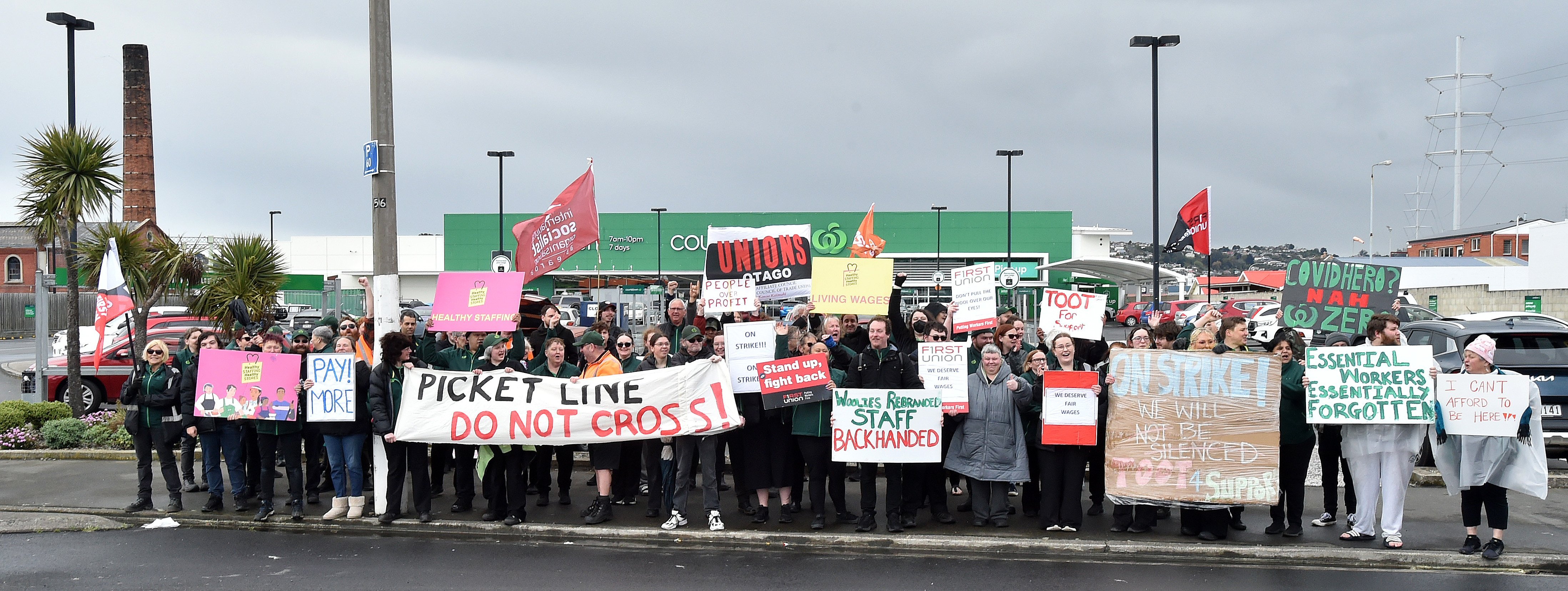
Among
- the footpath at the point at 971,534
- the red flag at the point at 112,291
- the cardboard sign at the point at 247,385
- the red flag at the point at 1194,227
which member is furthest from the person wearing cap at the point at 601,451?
the red flag at the point at 1194,227

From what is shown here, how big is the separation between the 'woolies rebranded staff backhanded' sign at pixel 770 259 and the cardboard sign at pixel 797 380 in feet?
14.2

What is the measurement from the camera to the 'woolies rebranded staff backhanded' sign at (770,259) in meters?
12.8

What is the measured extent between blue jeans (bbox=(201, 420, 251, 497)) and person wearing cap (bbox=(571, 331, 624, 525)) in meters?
2.99

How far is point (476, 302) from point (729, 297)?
3.65 meters

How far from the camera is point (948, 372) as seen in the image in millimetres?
8258

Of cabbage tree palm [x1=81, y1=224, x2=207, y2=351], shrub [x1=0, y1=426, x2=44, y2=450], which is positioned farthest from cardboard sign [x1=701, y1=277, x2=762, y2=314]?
shrub [x1=0, y1=426, x2=44, y2=450]

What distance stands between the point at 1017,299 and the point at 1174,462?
17414 mm

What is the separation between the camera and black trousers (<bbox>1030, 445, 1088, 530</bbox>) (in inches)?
322

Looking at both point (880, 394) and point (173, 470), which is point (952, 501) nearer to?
point (880, 394)

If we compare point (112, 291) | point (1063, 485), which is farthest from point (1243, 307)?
point (112, 291)

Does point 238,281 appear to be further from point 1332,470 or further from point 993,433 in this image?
point 1332,470

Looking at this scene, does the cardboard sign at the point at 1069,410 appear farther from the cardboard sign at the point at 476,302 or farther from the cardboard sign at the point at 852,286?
the cardboard sign at the point at 476,302

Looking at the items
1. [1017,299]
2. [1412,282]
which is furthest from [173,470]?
[1412,282]

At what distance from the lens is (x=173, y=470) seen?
29.5 ft
